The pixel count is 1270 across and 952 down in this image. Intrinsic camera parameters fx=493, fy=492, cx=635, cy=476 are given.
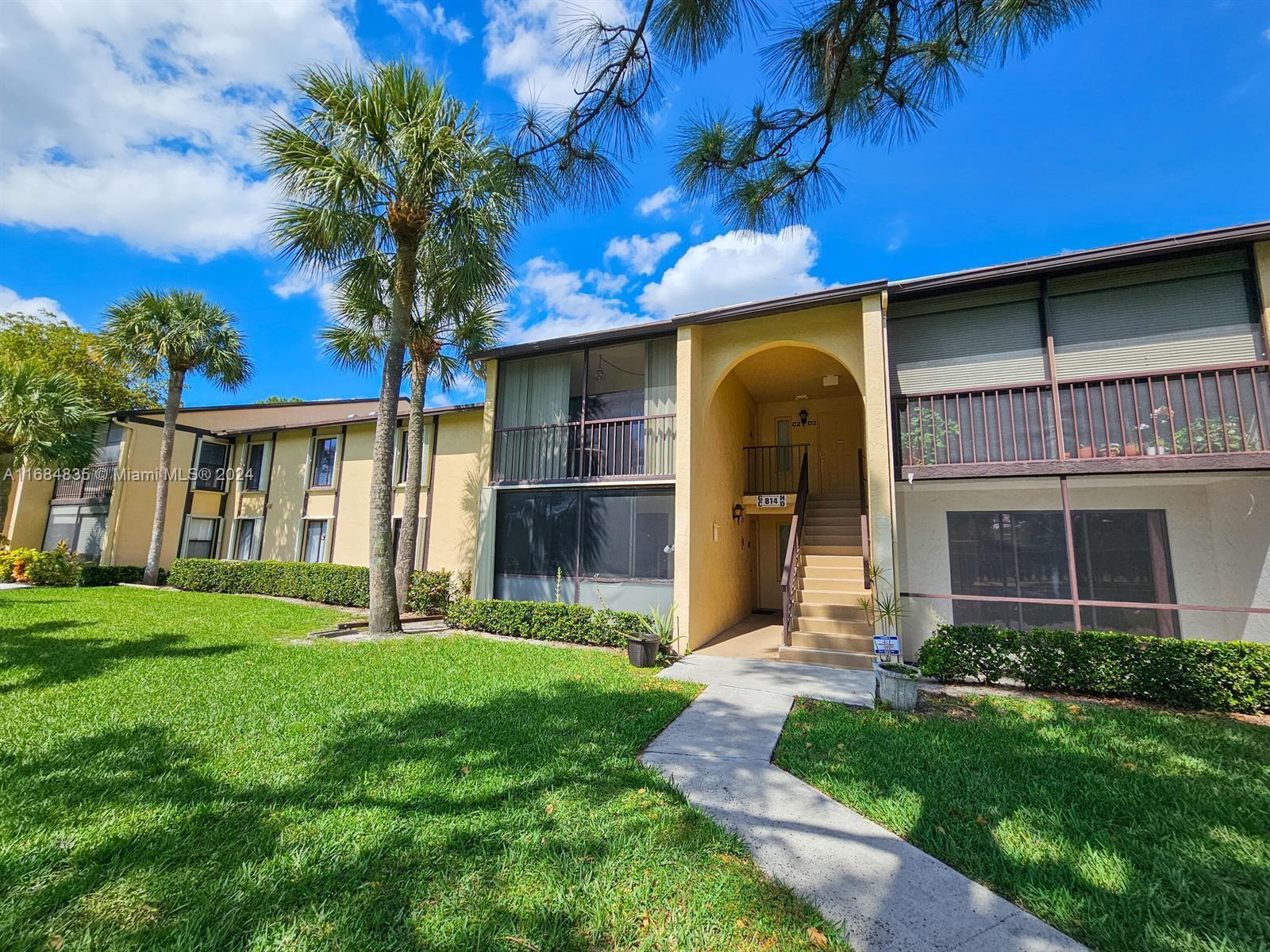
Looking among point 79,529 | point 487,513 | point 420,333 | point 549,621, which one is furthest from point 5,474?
point 549,621

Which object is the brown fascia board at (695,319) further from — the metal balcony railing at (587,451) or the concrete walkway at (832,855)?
the concrete walkway at (832,855)

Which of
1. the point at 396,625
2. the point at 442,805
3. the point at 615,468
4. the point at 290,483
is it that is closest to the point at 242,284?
the point at 290,483

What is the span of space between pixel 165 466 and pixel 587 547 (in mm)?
15150

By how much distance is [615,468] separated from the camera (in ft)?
31.3

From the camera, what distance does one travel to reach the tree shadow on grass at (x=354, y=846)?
2105mm

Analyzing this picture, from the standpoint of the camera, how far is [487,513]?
34.5ft

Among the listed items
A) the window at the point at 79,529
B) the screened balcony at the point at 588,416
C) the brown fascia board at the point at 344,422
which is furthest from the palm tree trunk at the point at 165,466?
the screened balcony at the point at 588,416

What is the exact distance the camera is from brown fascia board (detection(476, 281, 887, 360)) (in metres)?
7.90

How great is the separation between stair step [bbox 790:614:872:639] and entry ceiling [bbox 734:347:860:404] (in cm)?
510

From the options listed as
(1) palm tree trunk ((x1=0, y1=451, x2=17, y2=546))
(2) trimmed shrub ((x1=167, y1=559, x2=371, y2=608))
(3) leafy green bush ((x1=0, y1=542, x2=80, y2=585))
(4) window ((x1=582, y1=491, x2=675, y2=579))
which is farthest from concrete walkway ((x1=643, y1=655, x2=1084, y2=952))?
(3) leafy green bush ((x1=0, y1=542, x2=80, y2=585))

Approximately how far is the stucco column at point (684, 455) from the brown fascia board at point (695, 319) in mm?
389

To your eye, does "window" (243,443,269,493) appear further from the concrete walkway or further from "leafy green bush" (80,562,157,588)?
the concrete walkway

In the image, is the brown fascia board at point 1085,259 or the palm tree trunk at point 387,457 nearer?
the brown fascia board at point 1085,259

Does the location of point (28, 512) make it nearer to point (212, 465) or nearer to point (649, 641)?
point (212, 465)
